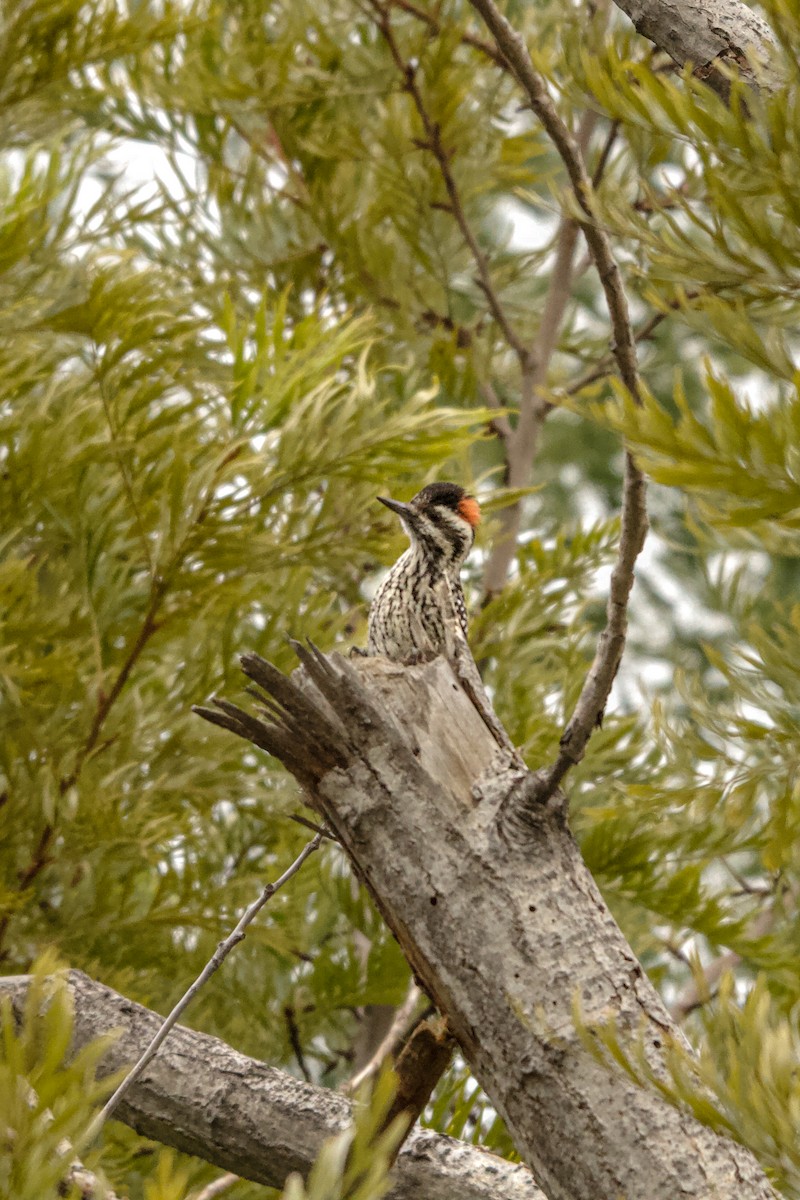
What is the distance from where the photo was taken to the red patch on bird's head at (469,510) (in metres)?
2.83

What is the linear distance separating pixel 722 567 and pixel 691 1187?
1.73m

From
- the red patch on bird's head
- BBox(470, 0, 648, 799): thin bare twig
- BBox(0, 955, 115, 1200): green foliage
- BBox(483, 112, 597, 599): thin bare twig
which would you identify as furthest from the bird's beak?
BBox(0, 955, 115, 1200): green foliage

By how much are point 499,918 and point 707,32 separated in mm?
935

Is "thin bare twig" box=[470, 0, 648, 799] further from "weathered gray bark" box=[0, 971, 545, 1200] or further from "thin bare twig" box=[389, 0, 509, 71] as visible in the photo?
"thin bare twig" box=[389, 0, 509, 71]

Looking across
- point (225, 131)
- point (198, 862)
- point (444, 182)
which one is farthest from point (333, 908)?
point (225, 131)

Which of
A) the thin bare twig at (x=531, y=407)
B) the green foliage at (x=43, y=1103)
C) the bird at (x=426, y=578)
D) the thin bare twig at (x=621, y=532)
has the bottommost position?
the green foliage at (x=43, y=1103)

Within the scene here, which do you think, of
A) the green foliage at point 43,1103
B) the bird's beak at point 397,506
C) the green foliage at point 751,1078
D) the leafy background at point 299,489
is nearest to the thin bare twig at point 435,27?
the leafy background at point 299,489

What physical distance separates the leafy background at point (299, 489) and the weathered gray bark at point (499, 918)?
0.09m

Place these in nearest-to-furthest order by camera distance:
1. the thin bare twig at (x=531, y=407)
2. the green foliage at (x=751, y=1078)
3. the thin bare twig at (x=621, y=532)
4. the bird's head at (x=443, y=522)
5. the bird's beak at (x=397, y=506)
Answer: the green foliage at (x=751, y=1078) < the thin bare twig at (x=621, y=532) < the bird's beak at (x=397, y=506) < the bird's head at (x=443, y=522) < the thin bare twig at (x=531, y=407)

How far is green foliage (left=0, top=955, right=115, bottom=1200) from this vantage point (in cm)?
85

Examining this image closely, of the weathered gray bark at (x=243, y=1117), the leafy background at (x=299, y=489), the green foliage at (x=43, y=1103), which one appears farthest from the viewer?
the weathered gray bark at (x=243, y=1117)

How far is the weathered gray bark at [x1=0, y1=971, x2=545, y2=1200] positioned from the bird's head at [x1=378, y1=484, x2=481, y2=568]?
1.17 m

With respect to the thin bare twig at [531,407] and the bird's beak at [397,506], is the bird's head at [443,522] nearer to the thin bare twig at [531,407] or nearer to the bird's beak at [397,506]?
the bird's beak at [397,506]

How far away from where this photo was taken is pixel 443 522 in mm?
2764
